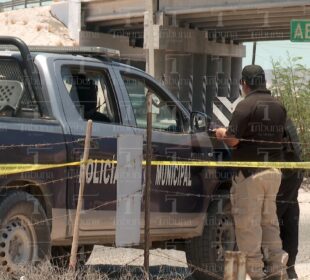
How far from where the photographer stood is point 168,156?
7.51 meters

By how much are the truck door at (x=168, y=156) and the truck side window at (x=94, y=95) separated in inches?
5.9

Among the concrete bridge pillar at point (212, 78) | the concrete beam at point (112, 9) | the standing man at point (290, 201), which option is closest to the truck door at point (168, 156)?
the standing man at point (290, 201)

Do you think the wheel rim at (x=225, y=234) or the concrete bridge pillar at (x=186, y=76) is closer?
the wheel rim at (x=225, y=234)

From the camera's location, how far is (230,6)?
3922cm

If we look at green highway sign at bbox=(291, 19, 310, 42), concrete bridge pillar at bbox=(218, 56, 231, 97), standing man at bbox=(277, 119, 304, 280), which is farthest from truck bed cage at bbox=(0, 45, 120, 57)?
concrete bridge pillar at bbox=(218, 56, 231, 97)

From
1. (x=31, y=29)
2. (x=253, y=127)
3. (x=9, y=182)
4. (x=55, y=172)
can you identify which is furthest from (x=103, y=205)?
(x=31, y=29)

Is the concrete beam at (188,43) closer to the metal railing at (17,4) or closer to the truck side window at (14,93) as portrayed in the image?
the metal railing at (17,4)

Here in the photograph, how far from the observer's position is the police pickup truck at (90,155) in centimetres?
620

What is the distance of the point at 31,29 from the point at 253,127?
44.3 metres

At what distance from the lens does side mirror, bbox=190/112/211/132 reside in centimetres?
802

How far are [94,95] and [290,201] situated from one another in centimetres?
203

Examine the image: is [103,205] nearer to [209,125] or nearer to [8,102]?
[8,102]

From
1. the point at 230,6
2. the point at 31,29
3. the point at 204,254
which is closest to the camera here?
the point at 204,254

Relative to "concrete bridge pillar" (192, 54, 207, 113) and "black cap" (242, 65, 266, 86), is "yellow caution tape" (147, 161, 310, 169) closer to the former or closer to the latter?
"black cap" (242, 65, 266, 86)
